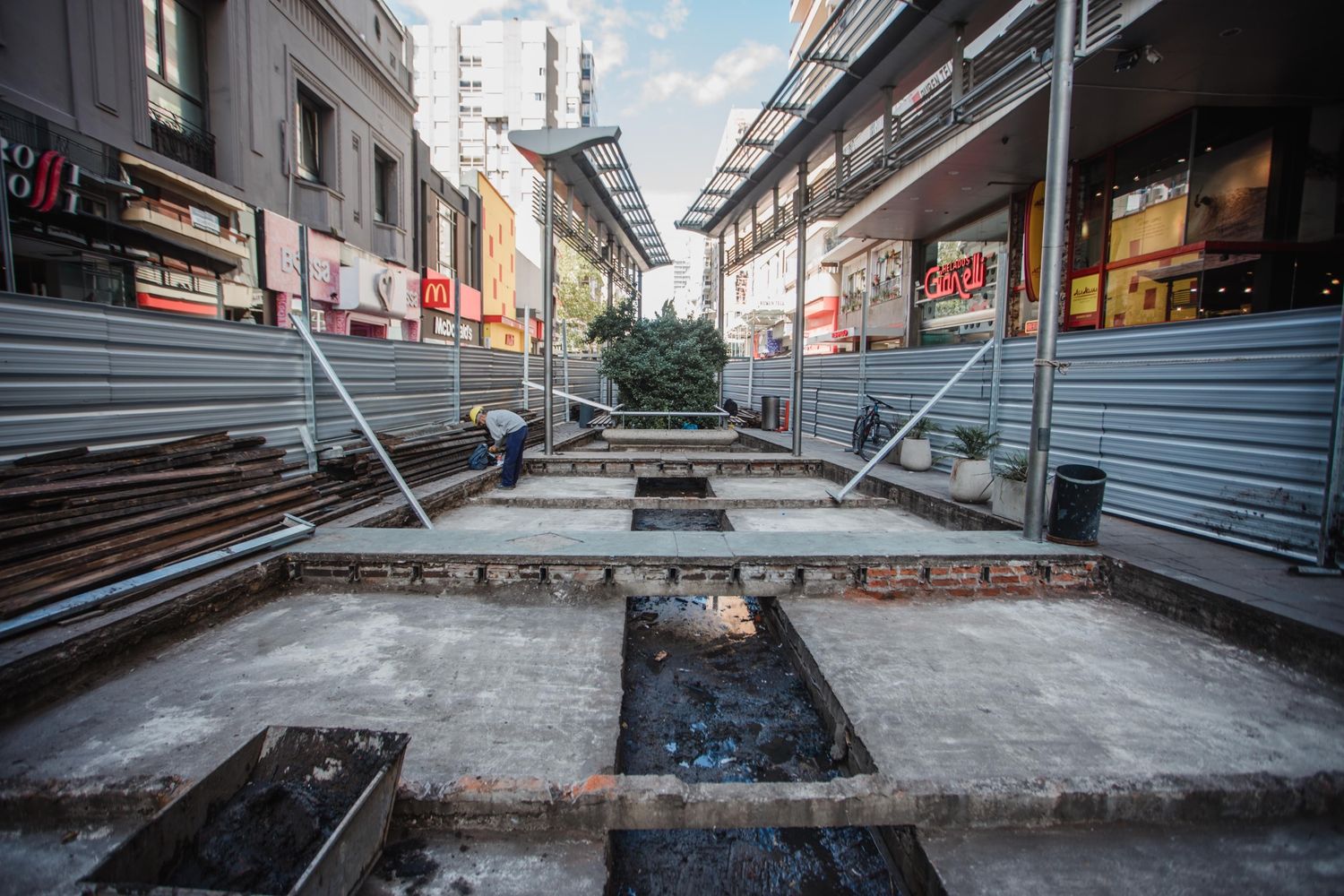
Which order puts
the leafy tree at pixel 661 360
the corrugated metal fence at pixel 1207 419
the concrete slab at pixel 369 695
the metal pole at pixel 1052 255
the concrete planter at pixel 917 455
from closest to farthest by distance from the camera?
1. the concrete slab at pixel 369 695
2. the corrugated metal fence at pixel 1207 419
3. the metal pole at pixel 1052 255
4. the concrete planter at pixel 917 455
5. the leafy tree at pixel 661 360

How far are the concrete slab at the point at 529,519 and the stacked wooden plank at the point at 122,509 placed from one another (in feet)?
5.76

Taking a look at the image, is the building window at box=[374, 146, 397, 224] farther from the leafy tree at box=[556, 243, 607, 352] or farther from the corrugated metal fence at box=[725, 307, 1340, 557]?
the corrugated metal fence at box=[725, 307, 1340, 557]

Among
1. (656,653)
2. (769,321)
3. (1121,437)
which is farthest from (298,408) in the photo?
(769,321)

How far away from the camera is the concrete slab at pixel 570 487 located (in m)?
8.06

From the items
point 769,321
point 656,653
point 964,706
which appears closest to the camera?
point 964,706

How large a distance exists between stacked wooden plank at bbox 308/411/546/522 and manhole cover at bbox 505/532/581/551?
1.91 metres

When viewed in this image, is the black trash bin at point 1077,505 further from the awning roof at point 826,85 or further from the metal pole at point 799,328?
the awning roof at point 826,85

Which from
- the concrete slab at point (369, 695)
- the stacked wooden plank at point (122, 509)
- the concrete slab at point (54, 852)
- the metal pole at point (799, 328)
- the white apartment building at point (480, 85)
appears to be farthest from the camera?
the white apartment building at point (480, 85)

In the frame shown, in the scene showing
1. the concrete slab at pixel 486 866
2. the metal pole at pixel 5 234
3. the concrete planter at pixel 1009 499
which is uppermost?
the metal pole at pixel 5 234

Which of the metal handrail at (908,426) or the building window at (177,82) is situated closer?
the metal handrail at (908,426)

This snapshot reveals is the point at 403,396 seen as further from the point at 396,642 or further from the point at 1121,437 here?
the point at 1121,437

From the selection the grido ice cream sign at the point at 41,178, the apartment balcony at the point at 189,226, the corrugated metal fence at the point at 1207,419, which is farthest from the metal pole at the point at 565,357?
the corrugated metal fence at the point at 1207,419

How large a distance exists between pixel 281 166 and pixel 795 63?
11.2m

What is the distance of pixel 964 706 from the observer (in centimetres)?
289
